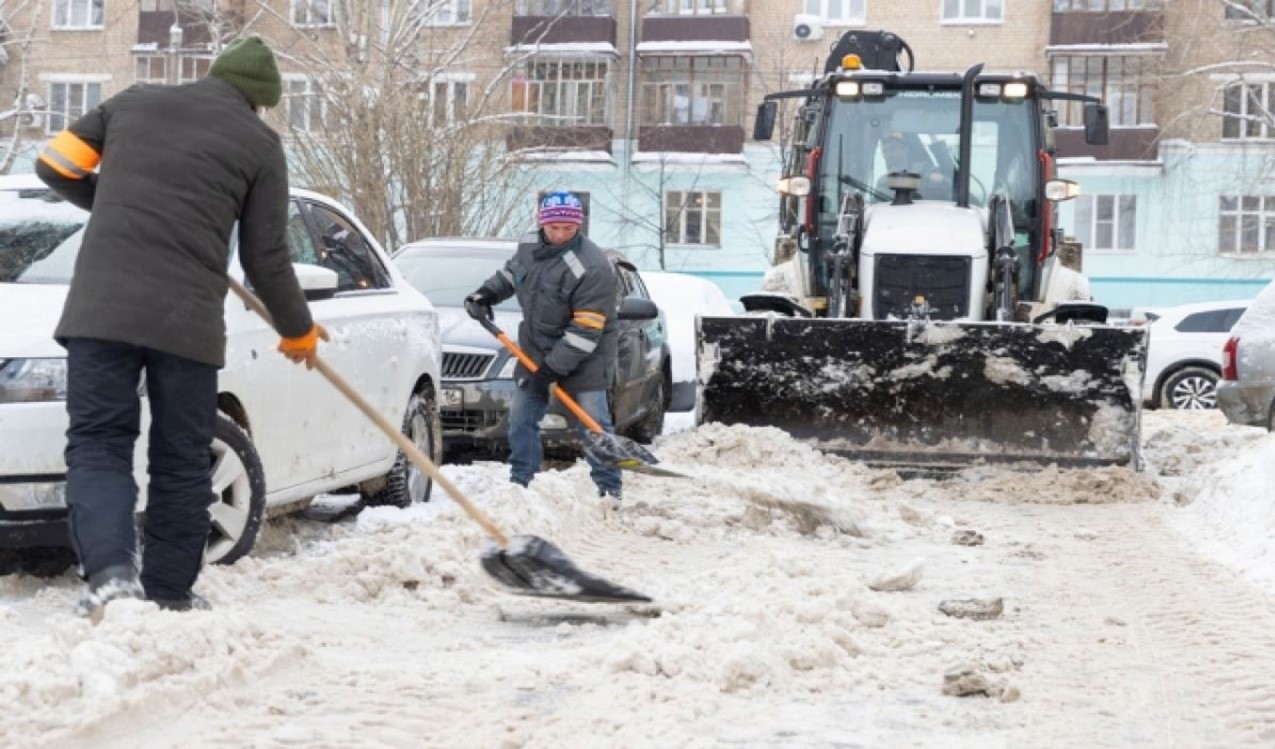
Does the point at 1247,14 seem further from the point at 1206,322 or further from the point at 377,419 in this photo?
the point at 377,419

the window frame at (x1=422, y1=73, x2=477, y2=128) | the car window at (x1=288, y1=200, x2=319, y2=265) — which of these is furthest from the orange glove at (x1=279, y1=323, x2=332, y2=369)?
the window frame at (x1=422, y1=73, x2=477, y2=128)

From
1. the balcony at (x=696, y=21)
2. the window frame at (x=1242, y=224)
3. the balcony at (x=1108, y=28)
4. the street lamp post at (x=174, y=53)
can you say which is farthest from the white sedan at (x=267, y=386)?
the window frame at (x=1242, y=224)

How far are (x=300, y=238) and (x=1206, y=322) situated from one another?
15.9 m

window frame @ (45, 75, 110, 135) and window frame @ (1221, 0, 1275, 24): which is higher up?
window frame @ (1221, 0, 1275, 24)

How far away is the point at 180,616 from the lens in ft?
15.4

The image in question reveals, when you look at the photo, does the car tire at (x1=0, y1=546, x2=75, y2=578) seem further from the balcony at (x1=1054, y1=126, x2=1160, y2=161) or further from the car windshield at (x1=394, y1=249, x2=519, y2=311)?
the balcony at (x1=1054, y1=126, x2=1160, y2=161)

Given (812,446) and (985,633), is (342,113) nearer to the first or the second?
(812,446)

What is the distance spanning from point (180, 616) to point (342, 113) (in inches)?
696

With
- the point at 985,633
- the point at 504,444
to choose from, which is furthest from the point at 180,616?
the point at 504,444

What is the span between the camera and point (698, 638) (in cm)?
505

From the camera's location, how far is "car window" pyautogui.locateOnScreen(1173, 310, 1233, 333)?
21.2 m

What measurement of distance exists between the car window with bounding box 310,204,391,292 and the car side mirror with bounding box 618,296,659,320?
2.10 m

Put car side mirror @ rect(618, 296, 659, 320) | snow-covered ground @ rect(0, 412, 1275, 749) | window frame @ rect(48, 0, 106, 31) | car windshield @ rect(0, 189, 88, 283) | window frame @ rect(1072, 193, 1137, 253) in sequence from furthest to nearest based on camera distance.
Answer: window frame @ rect(48, 0, 106, 31), window frame @ rect(1072, 193, 1137, 253), car side mirror @ rect(618, 296, 659, 320), car windshield @ rect(0, 189, 88, 283), snow-covered ground @ rect(0, 412, 1275, 749)

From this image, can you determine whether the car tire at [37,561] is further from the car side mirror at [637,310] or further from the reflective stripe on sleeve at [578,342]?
the car side mirror at [637,310]
